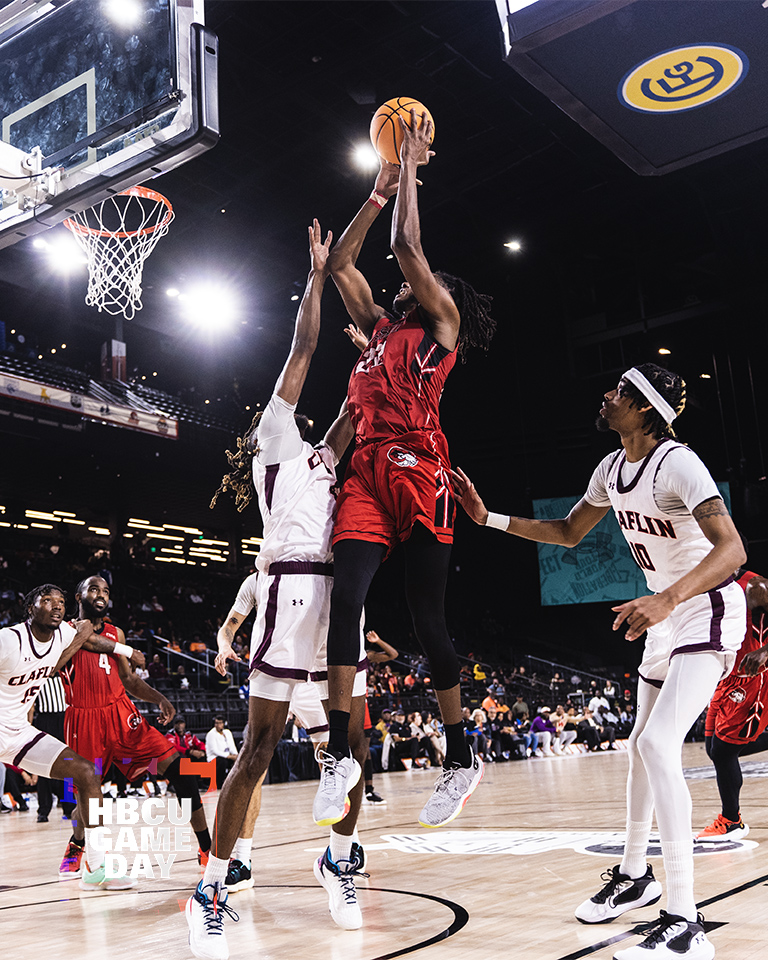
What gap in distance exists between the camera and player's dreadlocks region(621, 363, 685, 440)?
3584 mm

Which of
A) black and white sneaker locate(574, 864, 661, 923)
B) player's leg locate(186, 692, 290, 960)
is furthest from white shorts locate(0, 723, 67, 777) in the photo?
black and white sneaker locate(574, 864, 661, 923)

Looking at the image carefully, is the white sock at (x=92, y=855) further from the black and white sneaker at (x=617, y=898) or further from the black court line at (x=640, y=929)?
the black court line at (x=640, y=929)

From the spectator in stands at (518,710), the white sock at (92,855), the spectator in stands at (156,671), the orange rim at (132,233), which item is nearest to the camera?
the white sock at (92,855)

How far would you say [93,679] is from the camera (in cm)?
590

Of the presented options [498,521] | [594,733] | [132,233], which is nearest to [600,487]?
[498,521]

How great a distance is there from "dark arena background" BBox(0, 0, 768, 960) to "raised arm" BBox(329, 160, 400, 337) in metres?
0.75

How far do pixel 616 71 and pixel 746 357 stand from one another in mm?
16663

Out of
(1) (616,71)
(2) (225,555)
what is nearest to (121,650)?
(1) (616,71)

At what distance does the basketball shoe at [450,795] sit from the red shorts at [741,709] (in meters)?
2.62

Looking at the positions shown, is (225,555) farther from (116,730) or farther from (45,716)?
(116,730)

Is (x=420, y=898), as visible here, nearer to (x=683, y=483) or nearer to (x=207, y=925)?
(x=207, y=925)

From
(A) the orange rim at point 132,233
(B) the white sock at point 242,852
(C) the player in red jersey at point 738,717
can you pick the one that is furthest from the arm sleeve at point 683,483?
(A) the orange rim at point 132,233

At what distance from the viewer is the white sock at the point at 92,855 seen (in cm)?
504

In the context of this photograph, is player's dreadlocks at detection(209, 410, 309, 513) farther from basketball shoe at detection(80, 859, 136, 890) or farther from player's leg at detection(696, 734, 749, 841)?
player's leg at detection(696, 734, 749, 841)
